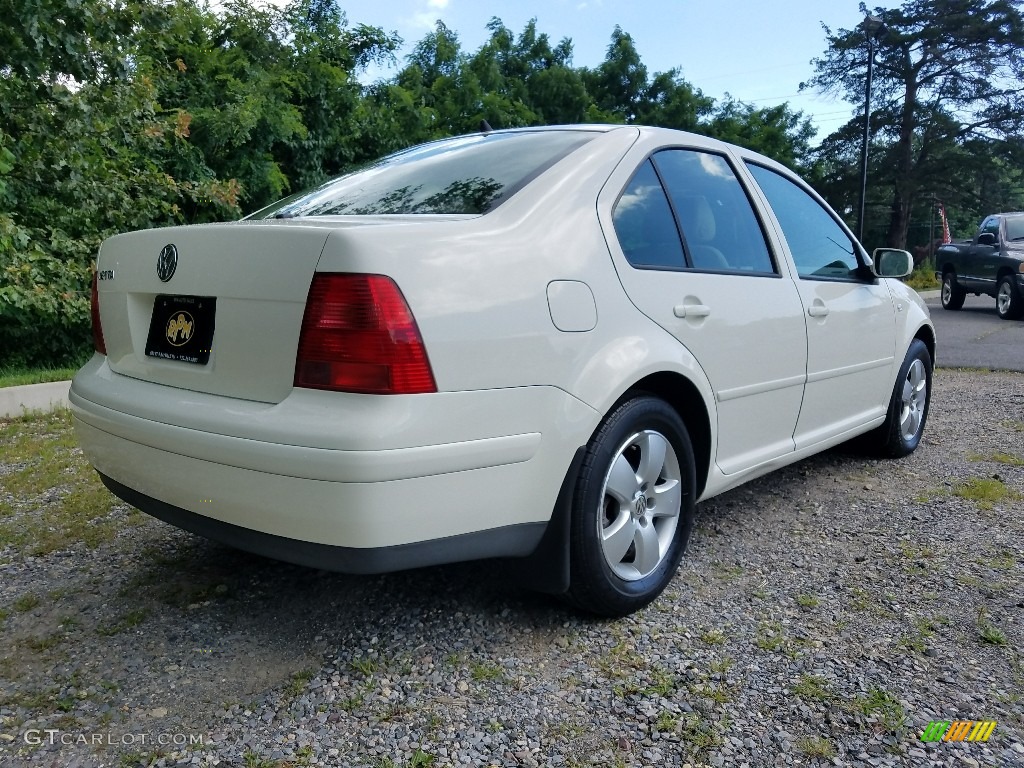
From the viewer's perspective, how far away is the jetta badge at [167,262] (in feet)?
7.46

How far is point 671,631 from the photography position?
8.04 feet

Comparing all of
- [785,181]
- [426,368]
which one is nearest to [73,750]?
[426,368]

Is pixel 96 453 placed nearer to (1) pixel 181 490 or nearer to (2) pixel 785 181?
(1) pixel 181 490

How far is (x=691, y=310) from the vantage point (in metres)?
2.67

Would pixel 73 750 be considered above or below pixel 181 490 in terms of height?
below

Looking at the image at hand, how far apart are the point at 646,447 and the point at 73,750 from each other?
171 cm

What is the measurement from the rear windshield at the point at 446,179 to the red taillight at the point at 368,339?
51 cm

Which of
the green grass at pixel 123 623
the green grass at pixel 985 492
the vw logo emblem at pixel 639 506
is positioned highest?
the vw logo emblem at pixel 639 506

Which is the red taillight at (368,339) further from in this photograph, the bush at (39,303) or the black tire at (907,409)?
the bush at (39,303)

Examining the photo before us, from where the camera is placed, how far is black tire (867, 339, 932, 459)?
4.35 meters

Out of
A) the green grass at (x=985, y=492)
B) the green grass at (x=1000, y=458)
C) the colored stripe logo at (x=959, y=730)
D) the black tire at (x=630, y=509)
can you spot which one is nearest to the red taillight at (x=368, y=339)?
the black tire at (x=630, y=509)

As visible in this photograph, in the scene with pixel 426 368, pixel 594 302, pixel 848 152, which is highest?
pixel 848 152

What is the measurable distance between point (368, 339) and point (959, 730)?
171 centimetres

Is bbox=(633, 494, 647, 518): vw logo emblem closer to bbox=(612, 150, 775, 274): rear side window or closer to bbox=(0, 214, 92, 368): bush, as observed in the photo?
bbox=(612, 150, 775, 274): rear side window
